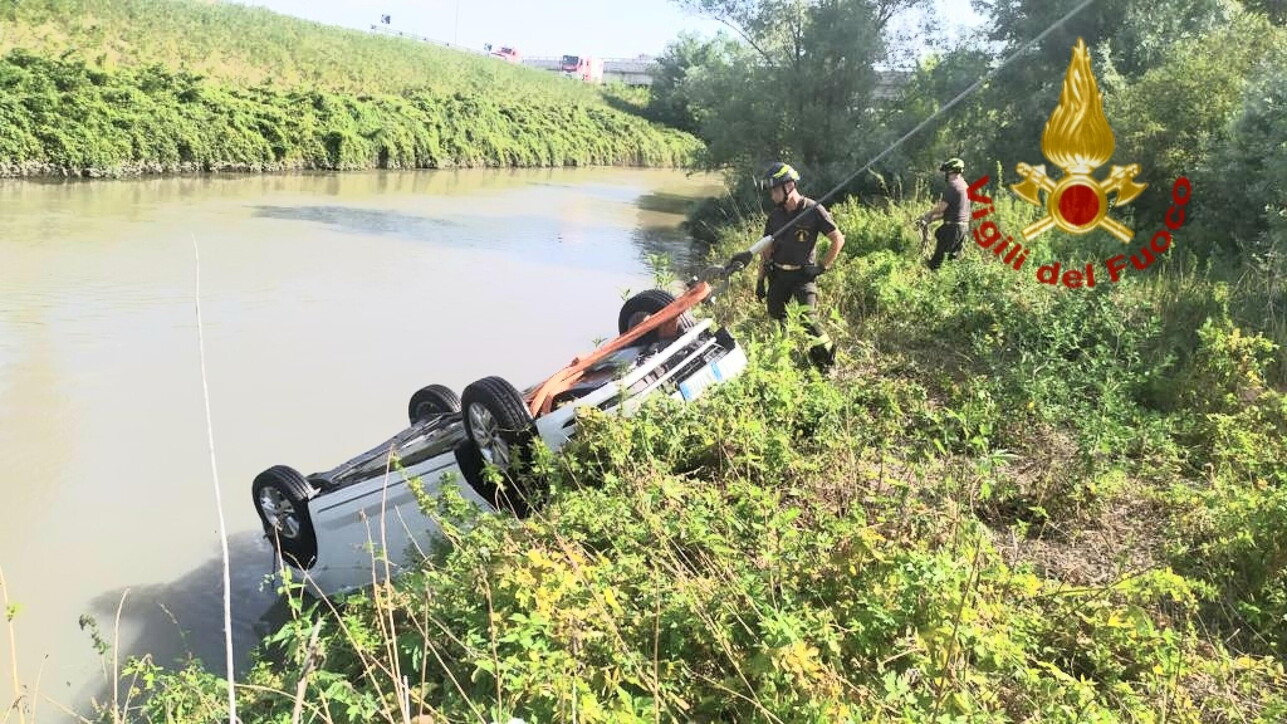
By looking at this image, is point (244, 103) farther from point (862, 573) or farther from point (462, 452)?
point (862, 573)

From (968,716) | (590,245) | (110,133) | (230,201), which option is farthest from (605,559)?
(110,133)

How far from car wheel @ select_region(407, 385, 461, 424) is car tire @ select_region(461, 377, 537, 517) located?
47.7 inches

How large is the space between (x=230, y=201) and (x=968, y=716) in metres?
20.0

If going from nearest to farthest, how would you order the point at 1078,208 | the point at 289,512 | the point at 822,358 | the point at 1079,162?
the point at 289,512 < the point at 822,358 < the point at 1079,162 < the point at 1078,208

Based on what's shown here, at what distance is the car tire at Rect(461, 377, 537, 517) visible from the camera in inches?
171

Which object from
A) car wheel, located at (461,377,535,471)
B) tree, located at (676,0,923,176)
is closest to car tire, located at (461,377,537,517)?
car wheel, located at (461,377,535,471)

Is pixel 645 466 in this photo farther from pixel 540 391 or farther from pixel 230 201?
pixel 230 201

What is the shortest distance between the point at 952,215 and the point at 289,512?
6.67 meters

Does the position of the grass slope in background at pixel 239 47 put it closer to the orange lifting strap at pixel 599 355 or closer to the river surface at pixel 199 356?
the river surface at pixel 199 356

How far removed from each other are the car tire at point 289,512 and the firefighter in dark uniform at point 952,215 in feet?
20.1

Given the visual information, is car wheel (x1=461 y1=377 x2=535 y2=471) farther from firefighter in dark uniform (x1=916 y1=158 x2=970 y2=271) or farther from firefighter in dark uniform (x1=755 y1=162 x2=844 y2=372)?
firefighter in dark uniform (x1=916 y1=158 x2=970 y2=271)

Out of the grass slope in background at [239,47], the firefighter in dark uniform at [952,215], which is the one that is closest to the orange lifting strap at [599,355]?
the firefighter in dark uniform at [952,215]

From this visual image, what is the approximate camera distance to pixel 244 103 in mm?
24750

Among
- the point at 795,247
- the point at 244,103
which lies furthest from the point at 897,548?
the point at 244,103
